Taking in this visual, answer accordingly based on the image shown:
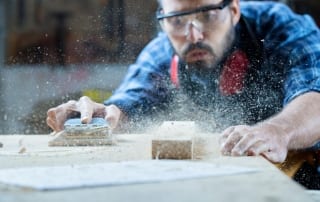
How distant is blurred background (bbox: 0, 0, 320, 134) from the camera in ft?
14.0

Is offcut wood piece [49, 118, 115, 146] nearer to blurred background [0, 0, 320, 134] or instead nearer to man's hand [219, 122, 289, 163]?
man's hand [219, 122, 289, 163]

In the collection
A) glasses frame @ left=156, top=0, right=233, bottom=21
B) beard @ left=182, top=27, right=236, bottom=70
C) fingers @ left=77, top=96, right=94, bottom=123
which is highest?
glasses frame @ left=156, top=0, right=233, bottom=21

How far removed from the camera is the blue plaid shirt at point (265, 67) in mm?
3973

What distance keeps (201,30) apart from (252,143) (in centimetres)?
150

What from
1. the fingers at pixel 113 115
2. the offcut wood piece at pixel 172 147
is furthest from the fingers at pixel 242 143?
the fingers at pixel 113 115

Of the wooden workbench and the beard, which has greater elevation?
the beard

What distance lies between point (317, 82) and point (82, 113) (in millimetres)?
1284

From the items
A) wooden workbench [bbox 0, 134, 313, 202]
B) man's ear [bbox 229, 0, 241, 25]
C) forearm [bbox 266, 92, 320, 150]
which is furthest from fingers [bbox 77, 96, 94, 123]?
man's ear [bbox 229, 0, 241, 25]

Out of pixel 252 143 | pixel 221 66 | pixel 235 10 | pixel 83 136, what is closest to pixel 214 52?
pixel 221 66

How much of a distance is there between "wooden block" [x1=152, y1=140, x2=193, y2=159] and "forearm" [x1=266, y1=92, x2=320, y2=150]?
0.89 metres

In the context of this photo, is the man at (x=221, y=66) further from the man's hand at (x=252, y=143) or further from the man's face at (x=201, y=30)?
the man's hand at (x=252, y=143)

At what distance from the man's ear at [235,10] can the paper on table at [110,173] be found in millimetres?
1958

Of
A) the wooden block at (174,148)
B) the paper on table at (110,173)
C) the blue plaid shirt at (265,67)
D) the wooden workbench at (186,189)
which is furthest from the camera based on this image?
the blue plaid shirt at (265,67)

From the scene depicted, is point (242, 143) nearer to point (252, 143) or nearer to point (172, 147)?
point (252, 143)
